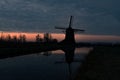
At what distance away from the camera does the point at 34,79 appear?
837 inches

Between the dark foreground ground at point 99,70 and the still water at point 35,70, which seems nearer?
the dark foreground ground at point 99,70

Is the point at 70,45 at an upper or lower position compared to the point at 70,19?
lower

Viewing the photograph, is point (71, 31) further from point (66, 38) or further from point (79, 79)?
point (79, 79)

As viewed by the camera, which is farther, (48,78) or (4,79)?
(48,78)

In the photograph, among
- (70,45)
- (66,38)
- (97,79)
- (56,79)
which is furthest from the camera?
(70,45)

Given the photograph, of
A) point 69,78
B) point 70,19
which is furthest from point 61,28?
point 69,78

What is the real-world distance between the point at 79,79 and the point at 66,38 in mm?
61938

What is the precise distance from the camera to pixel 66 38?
82812 mm

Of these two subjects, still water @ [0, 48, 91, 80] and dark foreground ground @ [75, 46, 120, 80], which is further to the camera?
still water @ [0, 48, 91, 80]

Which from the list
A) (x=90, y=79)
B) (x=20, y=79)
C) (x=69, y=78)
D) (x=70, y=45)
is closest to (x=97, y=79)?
(x=90, y=79)

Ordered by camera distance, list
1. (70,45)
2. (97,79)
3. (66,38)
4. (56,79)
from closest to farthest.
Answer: (97,79), (56,79), (66,38), (70,45)

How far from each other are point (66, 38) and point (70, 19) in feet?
41.9

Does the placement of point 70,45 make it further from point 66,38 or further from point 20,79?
point 20,79

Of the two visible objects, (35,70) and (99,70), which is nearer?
(99,70)
